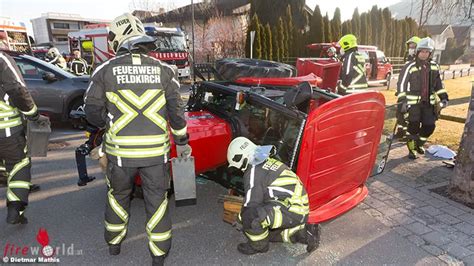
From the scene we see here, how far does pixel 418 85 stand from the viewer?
5.33 metres

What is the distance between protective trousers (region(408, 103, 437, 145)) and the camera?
535cm

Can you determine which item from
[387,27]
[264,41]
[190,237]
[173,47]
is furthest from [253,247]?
A: [387,27]

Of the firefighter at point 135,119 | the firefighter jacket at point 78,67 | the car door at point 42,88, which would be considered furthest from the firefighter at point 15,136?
the firefighter jacket at point 78,67

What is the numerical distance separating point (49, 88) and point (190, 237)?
212 inches

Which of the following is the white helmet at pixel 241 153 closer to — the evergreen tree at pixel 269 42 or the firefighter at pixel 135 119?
the firefighter at pixel 135 119

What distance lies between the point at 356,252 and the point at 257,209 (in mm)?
1136

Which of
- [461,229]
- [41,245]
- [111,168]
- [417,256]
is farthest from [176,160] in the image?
[461,229]

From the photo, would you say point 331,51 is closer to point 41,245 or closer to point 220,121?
point 220,121

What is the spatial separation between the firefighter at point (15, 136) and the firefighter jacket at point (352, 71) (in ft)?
14.4

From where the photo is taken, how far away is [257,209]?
2607 mm

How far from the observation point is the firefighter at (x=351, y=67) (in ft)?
17.3

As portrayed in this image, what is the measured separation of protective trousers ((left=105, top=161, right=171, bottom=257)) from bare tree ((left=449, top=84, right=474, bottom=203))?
3.60 meters

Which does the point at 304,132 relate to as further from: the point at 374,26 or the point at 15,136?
the point at 374,26

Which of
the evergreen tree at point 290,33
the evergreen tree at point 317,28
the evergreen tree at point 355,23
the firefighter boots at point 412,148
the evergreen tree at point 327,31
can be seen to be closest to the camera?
the firefighter boots at point 412,148
